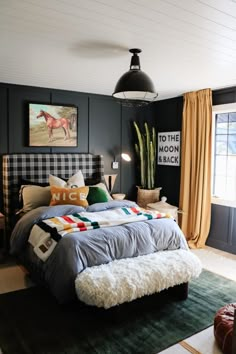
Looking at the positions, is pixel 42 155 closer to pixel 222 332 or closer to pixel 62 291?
pixel 62 291

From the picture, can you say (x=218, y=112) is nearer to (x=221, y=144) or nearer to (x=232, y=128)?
(x=232, y=128)

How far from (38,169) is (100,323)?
252cm

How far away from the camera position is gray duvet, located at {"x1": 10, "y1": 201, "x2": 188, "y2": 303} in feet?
8.81

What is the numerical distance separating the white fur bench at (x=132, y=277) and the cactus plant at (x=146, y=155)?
2360 millimetres

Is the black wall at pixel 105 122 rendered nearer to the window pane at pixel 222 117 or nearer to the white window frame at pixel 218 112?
the white window frame at pixel 218 112

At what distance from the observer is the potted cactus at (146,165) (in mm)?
5227

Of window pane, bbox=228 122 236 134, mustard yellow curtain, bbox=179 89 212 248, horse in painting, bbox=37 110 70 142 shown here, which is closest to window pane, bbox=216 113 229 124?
window pane, bbox=228 122 236 134

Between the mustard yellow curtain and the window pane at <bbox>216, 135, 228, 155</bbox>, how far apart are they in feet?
0.77

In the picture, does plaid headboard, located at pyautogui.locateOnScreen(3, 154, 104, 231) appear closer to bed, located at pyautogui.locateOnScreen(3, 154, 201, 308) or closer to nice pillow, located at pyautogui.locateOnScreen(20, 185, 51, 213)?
nice pillow, located at pyautogui.locateOnScreen(20, 185, 51, 213)

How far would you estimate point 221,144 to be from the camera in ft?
15.3

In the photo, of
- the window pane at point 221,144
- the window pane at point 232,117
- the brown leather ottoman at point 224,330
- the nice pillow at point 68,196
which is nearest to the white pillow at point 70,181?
the nice pillow at point 68,196

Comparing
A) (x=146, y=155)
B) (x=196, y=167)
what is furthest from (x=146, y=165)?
(x=196, y=167)

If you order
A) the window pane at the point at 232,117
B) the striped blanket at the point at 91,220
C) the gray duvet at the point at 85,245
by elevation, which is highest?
the window pane at the point at 232,117

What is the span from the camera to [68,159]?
15.5 ft
